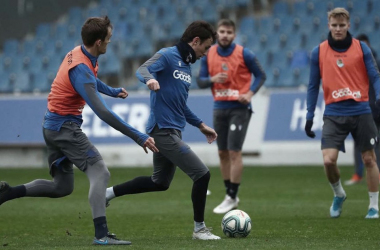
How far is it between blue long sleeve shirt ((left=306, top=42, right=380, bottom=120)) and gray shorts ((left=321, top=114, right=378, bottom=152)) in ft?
0.24

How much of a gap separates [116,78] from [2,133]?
5.47 m

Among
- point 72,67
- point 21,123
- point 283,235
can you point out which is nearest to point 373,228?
point 283,235

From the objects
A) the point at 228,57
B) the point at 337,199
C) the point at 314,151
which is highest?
the point at 228,57

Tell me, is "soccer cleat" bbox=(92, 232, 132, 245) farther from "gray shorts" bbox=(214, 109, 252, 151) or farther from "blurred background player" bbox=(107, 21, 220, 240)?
"gray shorts" bbox=(214, 109, 252, 151)

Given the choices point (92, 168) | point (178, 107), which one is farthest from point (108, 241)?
point (178, 107)

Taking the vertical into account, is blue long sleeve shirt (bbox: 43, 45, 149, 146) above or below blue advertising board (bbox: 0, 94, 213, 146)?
above

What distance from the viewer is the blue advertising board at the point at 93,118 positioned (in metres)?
19.2

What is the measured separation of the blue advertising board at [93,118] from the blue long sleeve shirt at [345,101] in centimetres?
881

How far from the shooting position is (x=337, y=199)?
10.1 m

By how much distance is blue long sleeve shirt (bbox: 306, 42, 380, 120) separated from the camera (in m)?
9.70

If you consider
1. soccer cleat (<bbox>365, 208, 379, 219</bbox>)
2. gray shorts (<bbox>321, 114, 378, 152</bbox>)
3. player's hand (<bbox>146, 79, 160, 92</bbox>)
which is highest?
player's hand (<bbox>146, 79, 160, 92</bbox>)

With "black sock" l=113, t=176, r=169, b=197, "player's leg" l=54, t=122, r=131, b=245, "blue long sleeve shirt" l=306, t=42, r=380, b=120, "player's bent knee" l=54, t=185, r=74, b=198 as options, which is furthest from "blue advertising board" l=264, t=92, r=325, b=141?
"player's leg" l=54, t=122, r=131, b=245

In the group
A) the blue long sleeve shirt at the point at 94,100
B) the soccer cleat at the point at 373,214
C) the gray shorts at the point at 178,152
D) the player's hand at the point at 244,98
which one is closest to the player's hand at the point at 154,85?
the blue long sleeve shirt at the point at 94,100

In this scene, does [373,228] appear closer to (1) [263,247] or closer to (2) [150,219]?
(1) [263,247]
